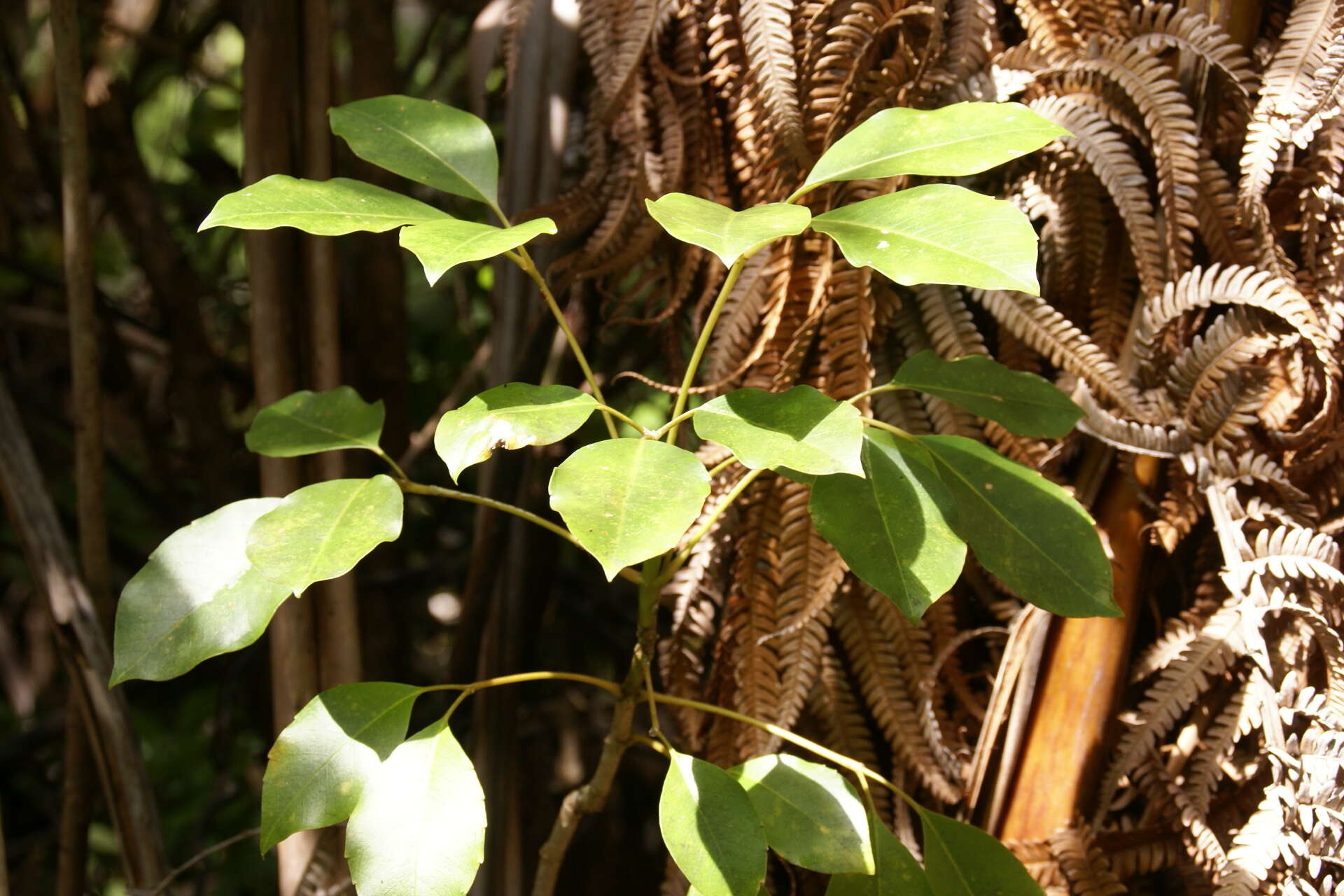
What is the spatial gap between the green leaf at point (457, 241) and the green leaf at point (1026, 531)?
0.30 meters

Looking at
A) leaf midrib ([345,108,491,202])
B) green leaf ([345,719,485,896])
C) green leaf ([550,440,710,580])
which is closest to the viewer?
green leaf ([550,440,710,580])

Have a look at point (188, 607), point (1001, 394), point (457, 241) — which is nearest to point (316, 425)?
point (188, 607)

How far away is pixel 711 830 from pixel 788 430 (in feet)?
0.79

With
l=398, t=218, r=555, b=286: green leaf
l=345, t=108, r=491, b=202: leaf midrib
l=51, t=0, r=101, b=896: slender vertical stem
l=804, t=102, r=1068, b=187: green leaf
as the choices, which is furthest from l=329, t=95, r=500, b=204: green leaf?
l=51, t=0, r=101, b=896: slender vertical stem

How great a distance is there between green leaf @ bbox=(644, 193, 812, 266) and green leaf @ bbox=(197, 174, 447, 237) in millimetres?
155

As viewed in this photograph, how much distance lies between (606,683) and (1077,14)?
661 millimetres

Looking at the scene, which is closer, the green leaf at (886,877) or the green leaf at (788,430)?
the green leaf at (788,430)

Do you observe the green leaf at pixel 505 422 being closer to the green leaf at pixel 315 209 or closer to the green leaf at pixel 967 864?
the green leaf at pixel 315 209

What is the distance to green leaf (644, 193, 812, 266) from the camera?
0.47 m

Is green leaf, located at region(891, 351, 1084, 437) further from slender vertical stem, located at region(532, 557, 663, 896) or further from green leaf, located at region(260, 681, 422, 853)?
green leaf, located at region(260, 681, 422, 853)

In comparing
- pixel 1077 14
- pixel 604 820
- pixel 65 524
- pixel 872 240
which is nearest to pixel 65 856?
pixel 604 820

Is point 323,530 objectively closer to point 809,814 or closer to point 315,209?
point 315,209

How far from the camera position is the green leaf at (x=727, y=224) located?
0.47m

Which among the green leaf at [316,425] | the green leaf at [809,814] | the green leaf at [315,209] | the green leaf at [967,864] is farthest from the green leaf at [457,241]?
the green leaf at [967,864]
